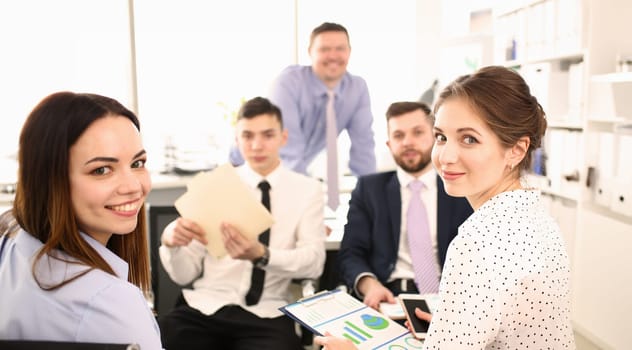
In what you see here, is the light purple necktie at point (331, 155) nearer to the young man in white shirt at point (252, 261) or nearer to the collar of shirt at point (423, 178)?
the young man in white shirt at point (252, 261)

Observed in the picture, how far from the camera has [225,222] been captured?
74.3 inches

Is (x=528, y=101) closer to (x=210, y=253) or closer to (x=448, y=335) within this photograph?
(x=448, y=335)

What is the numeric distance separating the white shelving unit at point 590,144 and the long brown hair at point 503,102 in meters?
1.20

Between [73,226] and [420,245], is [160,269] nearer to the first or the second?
[420,245]

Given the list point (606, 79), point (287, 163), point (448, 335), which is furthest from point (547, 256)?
point (287, 163)

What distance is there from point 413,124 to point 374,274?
0.64 m

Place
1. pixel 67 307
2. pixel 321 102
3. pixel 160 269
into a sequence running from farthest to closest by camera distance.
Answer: pixel 321 102, pixel 160 269, pixel 67 307

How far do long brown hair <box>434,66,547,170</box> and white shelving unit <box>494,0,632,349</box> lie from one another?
47.1 inches

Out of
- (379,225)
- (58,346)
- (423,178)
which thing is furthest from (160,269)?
(58,346)

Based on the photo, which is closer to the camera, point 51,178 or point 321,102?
point 51,178

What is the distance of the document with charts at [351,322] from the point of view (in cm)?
129

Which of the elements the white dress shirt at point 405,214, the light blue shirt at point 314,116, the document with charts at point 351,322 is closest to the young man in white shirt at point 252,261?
the white dress shirt at point 405,214

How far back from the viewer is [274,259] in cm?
198

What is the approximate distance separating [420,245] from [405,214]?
0.47 ft
